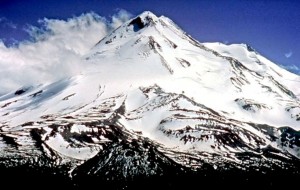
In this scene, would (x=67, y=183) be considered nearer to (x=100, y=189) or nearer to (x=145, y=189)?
(x=100, y=189)

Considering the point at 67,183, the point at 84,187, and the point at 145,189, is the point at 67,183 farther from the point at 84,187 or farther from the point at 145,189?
the point at 145,189

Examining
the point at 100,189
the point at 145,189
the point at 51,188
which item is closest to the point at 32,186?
the point at 51,188

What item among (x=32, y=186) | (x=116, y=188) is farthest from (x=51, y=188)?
(x=116, y=188)

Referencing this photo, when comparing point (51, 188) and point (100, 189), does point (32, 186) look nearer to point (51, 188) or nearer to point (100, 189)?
point (51, 188)

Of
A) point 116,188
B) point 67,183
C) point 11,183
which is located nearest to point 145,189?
point 116,188

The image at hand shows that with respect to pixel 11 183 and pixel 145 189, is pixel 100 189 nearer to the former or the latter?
pixel 145 189
